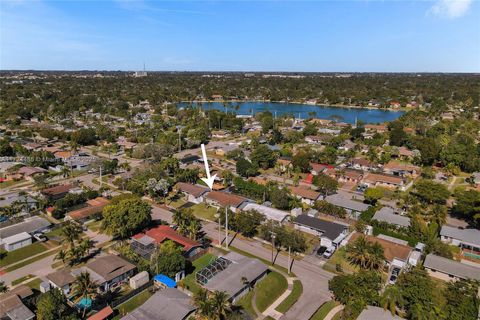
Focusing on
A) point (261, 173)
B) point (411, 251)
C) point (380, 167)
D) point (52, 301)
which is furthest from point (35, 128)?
point (411, 251)

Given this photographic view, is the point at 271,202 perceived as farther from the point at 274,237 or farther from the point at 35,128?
the point at 35,128

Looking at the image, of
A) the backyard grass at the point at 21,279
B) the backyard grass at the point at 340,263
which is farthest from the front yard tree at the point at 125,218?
the backyard grass at the point at 340,263

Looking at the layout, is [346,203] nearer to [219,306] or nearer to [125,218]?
[219,306]

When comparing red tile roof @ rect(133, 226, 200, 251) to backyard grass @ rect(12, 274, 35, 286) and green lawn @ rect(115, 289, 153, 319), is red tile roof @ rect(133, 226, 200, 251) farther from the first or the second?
backyard grass @ rect(12, 274, 35, 286)

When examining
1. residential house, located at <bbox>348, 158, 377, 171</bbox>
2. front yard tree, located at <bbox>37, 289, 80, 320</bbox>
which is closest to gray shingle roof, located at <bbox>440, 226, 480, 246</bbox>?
residential house, located at <bbox>348, 158, 377, 171</bbox>

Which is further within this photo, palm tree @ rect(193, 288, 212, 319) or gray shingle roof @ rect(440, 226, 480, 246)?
gray shingle roof @ rect(440, 226, 480, 246)

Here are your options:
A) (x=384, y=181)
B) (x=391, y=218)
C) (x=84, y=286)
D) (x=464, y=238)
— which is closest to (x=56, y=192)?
(x=84, y=286)
